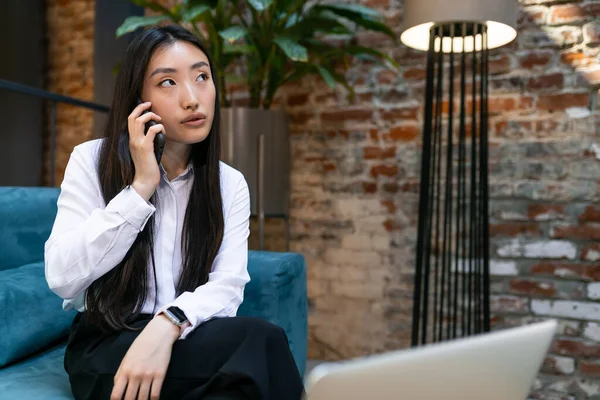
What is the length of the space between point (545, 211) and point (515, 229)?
0.44 ft

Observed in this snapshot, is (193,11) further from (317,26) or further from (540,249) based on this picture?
(540,249)

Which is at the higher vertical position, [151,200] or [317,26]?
[317,26]

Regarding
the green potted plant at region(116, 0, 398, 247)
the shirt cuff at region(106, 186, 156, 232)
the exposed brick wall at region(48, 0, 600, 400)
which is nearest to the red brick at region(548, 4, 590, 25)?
the exposed brick wall at region(48, 0, 600, 400)

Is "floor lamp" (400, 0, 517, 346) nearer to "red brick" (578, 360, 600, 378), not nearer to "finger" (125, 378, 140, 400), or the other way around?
"red brick" (578, 360, 600, 378)

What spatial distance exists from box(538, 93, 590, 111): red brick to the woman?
1423 millimetres

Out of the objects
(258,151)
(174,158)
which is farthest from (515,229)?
(174,158)

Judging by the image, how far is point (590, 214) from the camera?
2.07 m

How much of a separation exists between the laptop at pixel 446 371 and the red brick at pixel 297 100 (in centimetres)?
206

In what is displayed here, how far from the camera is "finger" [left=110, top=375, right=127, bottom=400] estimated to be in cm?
91

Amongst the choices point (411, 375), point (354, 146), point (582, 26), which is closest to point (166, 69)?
point (411, 375)

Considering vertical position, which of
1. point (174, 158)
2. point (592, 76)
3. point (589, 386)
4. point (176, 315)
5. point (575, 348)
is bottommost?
point (589, 386)

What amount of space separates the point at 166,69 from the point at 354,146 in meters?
1.40

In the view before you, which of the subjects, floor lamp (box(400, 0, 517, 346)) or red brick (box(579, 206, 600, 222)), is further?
red brick (box(579, 206, 600, 222))

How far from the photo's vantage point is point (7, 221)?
146cm
